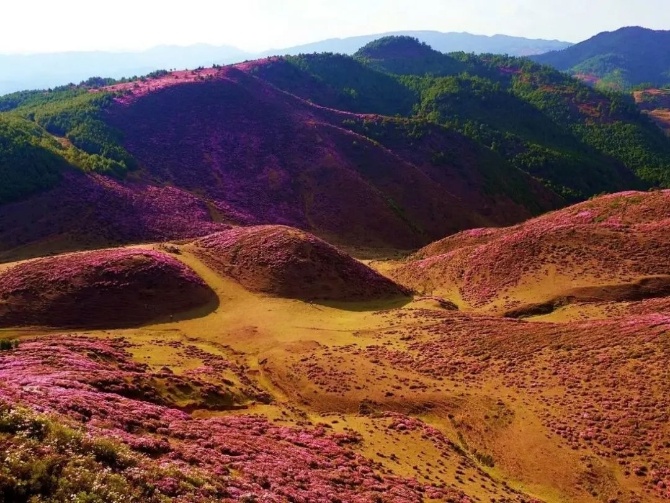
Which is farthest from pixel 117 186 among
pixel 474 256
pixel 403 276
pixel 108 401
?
pixel 108 401

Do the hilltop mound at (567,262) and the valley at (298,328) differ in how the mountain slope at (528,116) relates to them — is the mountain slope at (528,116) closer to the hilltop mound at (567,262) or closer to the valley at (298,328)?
the valley at (298,328)

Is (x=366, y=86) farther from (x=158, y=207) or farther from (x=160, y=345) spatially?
(x=160, y=345)

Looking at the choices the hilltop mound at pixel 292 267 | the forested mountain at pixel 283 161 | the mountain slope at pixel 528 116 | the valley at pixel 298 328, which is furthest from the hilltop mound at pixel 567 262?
the mountain slope at pixel 528 116

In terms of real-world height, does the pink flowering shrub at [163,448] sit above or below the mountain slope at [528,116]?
below

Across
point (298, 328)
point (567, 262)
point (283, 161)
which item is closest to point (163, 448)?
point (298, 328)

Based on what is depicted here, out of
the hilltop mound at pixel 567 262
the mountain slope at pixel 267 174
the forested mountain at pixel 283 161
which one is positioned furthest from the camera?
the mountain slope at pixel 267 174

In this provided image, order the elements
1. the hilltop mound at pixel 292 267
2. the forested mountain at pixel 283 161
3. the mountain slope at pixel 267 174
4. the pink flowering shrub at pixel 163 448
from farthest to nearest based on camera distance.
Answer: the mountain slope at pixel 267 174, the forested mountain at pixel 283 161, the hilltop mound at pixel 292 267, the pink flowering shrub at pixel 163 448

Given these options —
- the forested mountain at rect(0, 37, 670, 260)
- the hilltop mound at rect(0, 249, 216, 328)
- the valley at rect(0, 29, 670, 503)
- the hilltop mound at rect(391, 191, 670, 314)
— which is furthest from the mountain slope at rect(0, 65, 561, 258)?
the hilltop mound at rect(391, 191, 670, 314)
